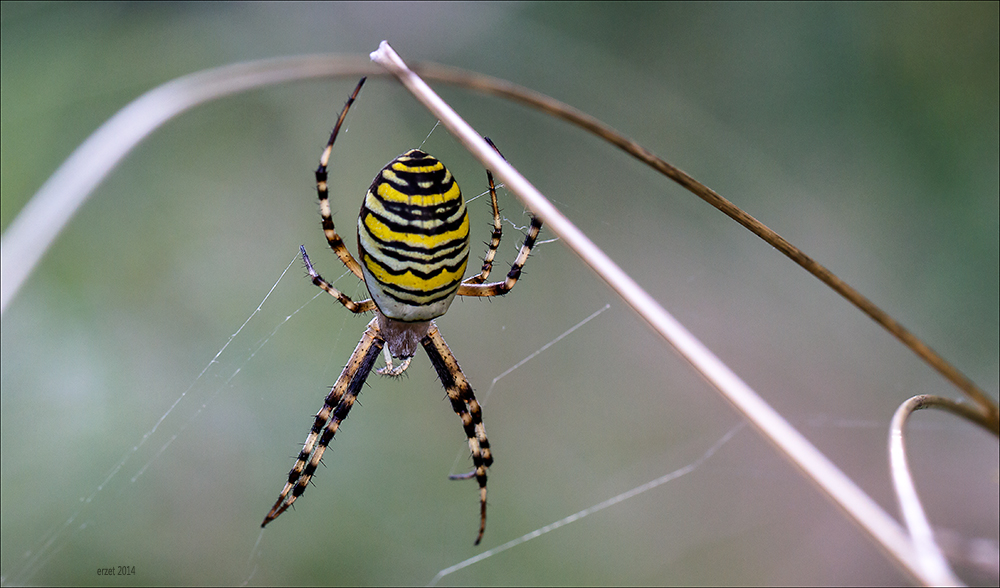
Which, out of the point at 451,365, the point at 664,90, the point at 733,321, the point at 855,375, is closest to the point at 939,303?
the point at 855,375

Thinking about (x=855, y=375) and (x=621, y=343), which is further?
(x=621, y=343)

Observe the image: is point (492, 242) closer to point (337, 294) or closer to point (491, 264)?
point (491, 264)

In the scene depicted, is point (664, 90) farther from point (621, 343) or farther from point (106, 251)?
point (106, 251)

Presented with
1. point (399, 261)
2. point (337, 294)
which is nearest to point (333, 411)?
point (337, 294)

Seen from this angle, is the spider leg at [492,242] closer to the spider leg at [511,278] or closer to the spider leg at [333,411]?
the spider leg at [511,278]

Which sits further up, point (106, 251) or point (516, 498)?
point (106, 251)

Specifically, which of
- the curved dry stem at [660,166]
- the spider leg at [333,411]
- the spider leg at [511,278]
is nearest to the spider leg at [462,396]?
A: the spider leg at [333,411]

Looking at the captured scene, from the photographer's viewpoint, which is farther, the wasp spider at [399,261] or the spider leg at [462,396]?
the spider leg at [462,396]
